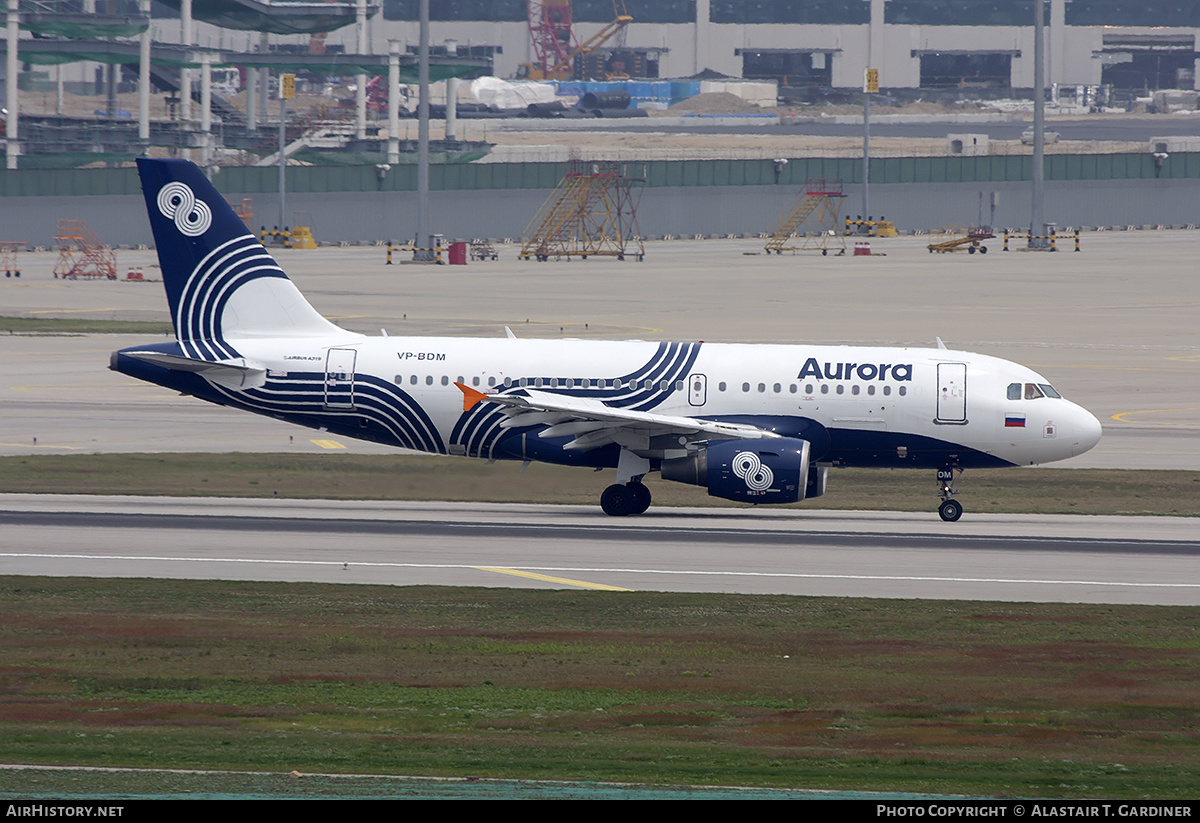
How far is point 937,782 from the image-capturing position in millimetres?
17766

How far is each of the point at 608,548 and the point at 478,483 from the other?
659 centimetres

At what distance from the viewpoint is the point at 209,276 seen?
133ft

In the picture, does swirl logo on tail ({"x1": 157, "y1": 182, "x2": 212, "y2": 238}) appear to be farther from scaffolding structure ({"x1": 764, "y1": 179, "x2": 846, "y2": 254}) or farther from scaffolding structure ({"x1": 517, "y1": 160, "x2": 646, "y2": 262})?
scaffolding structure ({"x1": 764, "y1": 179, "x2": 846, "y2": 254})

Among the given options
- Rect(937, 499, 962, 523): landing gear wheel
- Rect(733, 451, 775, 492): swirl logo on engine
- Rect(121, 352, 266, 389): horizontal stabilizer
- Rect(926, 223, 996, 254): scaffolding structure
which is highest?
Rect(926, 223, 996, 254): scaffolding structure

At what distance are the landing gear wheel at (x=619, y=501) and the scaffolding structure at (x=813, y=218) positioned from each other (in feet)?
336

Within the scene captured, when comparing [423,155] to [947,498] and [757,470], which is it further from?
[757,470]

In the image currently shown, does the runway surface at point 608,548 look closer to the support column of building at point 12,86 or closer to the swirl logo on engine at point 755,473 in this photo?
the swirl logo on engine at point 755,473

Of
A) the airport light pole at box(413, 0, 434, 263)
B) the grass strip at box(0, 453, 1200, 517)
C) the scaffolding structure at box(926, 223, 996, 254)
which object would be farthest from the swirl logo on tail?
the scaffolding structure at box(926, 223, 996, 254)

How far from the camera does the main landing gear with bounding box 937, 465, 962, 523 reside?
127 ft

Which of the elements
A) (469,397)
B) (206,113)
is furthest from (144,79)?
(469,397)

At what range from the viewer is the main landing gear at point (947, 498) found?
3856 cm

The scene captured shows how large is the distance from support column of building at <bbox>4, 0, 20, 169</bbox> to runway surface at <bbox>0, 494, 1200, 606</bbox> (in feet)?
300

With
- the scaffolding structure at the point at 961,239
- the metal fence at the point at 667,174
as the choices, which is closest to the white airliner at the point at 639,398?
the metal fence at the point at 667,174
